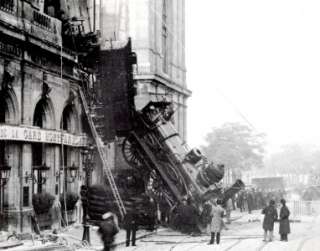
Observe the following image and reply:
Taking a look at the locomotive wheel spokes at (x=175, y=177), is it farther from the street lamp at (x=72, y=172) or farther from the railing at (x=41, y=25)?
the railing at (x=41, y=25)

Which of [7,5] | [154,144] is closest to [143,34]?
[154,144]

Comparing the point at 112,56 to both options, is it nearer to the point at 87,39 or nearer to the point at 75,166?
the point at 87,39

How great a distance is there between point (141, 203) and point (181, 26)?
22.4 metres

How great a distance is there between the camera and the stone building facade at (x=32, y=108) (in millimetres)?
18578

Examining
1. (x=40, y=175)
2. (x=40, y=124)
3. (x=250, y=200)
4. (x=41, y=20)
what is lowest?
(x=250, y=200)

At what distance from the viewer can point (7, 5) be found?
18.8m

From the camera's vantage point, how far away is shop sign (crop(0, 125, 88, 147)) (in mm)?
18328

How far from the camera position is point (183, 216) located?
21.3m

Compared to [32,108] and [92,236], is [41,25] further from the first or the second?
[92,236]

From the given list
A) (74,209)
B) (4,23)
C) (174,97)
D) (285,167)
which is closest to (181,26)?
(174,97)

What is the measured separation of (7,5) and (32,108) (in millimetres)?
3515

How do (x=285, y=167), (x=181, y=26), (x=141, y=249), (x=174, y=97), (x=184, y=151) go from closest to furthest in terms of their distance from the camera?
(x=141, y=249)
(x=184, y=151)
(x=174, y=97)
(x=181, y=26)
(x=285, y=167)

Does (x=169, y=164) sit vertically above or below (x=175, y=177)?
above

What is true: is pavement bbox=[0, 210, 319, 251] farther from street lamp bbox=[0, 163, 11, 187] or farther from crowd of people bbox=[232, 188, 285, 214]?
crowd of people bbox=[232, 188, 285, 214]
